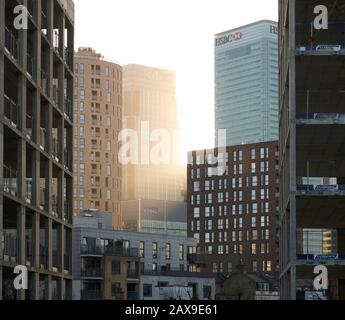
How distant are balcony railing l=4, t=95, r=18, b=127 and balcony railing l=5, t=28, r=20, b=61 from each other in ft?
6.97

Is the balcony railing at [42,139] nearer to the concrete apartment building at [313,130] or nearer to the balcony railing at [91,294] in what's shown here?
the concrete apartment building at [313,130]

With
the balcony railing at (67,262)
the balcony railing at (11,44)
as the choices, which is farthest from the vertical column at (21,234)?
the balcony railing at (67,262)

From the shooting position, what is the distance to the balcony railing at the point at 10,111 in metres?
38.0

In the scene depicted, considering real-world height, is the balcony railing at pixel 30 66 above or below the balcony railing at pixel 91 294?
above

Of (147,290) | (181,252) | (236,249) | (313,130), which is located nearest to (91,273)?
(147,290)

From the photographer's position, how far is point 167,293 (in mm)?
110750

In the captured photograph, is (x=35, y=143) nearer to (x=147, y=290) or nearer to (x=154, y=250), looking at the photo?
(x=147, y=290)

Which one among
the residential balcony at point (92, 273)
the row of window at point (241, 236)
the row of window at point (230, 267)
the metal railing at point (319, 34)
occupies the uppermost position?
the metal railing at point (319, 34)

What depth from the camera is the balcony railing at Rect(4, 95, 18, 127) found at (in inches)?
1497

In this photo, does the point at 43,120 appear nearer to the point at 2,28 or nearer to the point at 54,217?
the point at 54,217

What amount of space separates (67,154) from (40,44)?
39.1ft

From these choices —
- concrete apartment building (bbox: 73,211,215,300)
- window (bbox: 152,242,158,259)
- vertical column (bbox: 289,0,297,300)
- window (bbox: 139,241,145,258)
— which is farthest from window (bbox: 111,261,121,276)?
vertical column (bbox: 289,0,297,300)

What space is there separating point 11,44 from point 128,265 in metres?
73.2

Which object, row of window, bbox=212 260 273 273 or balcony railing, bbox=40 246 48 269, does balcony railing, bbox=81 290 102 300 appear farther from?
row of window, bbox=212 260 273 273
